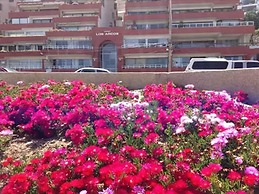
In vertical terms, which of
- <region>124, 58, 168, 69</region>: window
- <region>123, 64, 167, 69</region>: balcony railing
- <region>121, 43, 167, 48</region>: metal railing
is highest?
<region>121, 43, 167, 48</region>: metal railing

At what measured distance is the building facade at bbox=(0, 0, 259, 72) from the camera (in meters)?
38.8

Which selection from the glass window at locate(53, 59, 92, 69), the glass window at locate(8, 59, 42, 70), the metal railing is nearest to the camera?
the metal railing

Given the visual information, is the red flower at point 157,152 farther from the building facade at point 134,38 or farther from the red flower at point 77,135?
the building facade at point 134,38

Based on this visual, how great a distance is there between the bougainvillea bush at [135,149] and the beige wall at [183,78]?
5.21ft

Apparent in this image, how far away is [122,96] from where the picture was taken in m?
6.71

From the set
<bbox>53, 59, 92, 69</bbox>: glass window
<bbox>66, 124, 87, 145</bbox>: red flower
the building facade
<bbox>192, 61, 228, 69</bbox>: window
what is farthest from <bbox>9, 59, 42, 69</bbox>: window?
<bbox>66, 124, 87, 145</bbox>: red flower

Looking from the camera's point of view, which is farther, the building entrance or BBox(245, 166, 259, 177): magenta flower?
the building entrance

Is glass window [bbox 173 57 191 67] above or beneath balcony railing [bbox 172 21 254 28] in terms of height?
beneath

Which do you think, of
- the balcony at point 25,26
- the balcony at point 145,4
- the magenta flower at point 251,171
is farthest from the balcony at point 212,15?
the magenta flower at point 251,171

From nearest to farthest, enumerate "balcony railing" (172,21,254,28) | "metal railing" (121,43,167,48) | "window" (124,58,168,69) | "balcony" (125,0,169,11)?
"balcony railing" (172,21,254,28) → "window" (124,58,168,69) → "metal railing" (121,43,167,48) → "balcony" (125,0,169,11)

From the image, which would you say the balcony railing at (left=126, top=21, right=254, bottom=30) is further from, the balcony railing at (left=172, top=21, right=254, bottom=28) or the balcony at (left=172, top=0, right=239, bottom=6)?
the balcony at (left=172, top=0, right=239, bottom=6)

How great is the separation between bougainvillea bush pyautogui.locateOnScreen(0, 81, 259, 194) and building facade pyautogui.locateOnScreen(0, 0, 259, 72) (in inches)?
1277

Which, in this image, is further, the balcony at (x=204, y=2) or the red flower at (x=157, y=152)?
the balcony at (x=204, y=2)

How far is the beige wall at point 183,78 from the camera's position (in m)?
7.10
